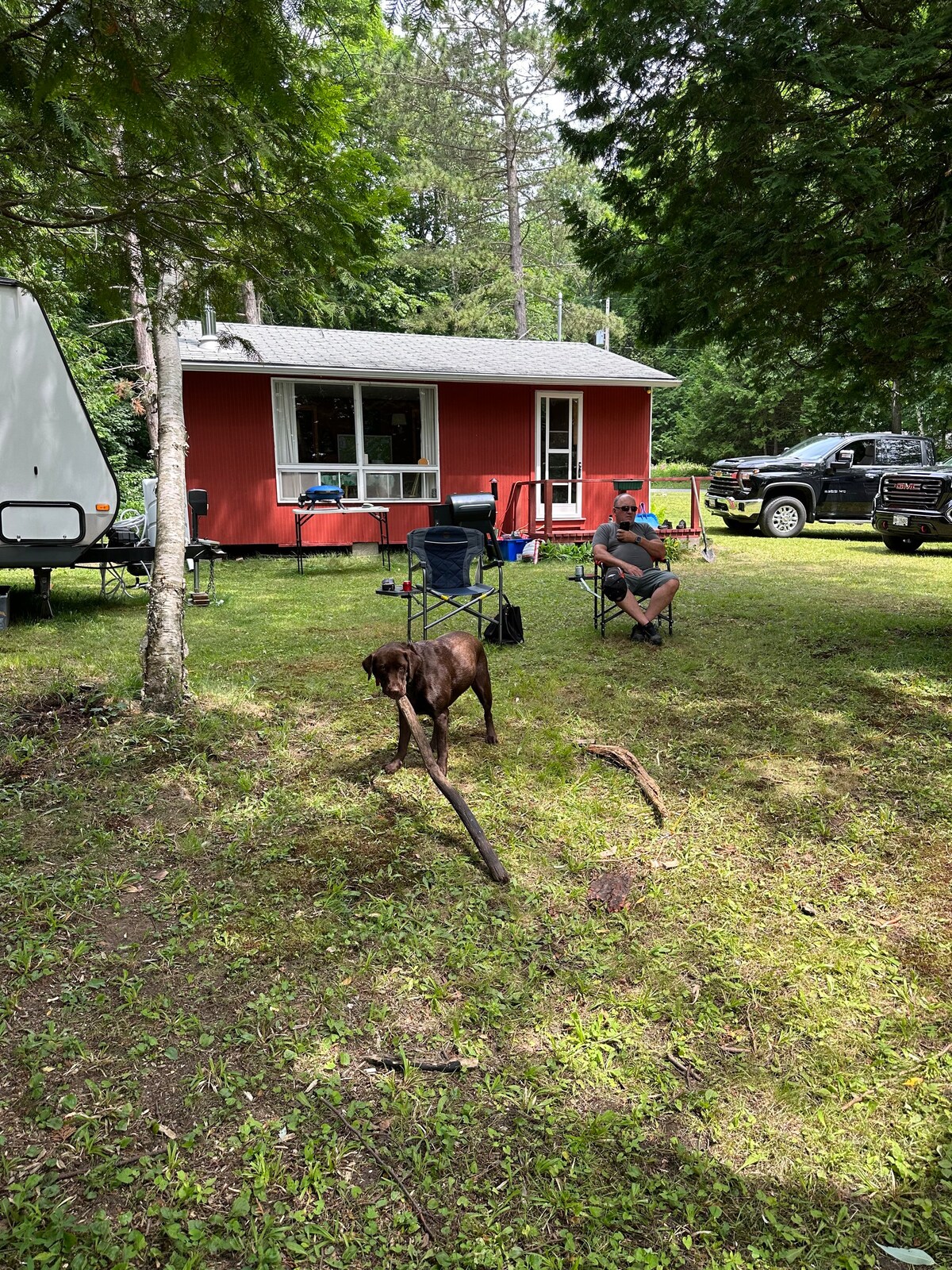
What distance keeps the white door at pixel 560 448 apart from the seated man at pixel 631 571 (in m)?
6.88

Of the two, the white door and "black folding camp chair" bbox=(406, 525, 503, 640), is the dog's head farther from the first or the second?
the white door

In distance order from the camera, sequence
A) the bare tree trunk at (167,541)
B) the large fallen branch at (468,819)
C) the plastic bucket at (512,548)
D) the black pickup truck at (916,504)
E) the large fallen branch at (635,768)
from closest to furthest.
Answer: the large fallen branch at (468,819) → the large fallen branch at (635,768) → the bare tree trunk at (167,541) → the plastic bucket at (512,548) → the black pickup truck at (916,504)

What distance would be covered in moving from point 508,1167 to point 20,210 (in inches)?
170

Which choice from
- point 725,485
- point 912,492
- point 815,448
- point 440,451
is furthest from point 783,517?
point 440,451

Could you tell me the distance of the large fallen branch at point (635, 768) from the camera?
343cm

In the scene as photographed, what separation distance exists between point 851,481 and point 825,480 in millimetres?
428

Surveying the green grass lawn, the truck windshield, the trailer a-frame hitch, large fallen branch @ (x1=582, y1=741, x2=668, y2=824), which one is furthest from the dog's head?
the truck windshield

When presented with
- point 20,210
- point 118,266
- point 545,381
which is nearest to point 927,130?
point 118,266

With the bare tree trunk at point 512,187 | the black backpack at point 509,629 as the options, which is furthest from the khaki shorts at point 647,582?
the bare tree trunk at point 512,187

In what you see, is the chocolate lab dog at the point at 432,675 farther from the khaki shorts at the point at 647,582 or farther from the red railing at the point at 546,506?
the red railing at the point at 546,506

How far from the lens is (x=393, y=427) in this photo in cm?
1238

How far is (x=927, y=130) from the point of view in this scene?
175 inches

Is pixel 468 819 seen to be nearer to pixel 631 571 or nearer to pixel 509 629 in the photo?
pixel 509 629

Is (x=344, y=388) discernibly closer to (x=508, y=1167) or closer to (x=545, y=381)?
(x=545, y=381)
